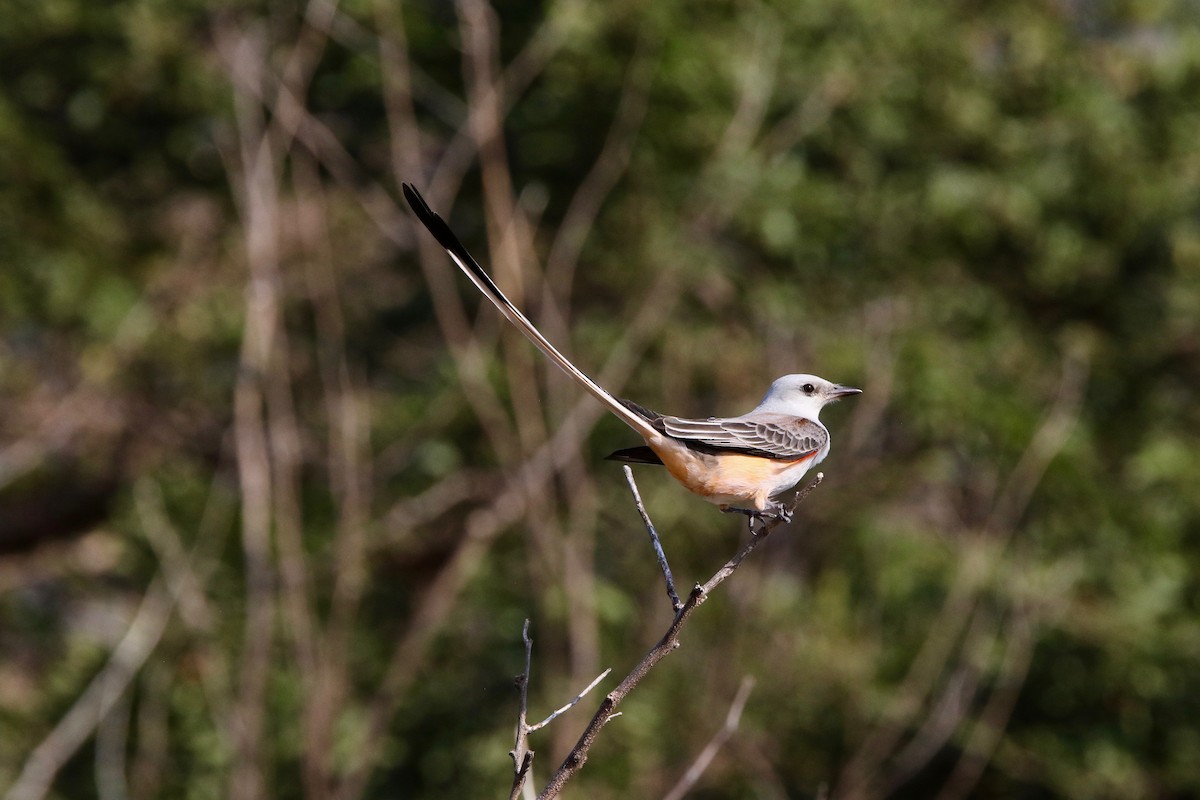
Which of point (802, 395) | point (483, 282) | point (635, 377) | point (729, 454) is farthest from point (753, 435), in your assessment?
point (635, 377)

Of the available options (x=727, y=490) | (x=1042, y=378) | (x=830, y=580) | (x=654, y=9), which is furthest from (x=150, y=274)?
(x=727, y=490)

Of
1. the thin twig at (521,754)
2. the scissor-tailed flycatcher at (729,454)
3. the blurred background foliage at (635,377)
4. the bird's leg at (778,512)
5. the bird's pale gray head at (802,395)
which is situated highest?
the blurred background foliage at (635,377)

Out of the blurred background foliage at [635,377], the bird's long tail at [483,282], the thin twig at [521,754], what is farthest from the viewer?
the blurred background foliage at [635,377]

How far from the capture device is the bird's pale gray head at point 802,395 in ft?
13.0

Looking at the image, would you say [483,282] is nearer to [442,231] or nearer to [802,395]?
[442,231]

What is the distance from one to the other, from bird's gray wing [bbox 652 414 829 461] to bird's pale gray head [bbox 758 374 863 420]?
38cm

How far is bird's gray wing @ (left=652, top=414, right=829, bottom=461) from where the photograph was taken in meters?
3.11

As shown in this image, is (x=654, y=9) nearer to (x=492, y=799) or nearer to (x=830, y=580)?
(x=830, y=580)

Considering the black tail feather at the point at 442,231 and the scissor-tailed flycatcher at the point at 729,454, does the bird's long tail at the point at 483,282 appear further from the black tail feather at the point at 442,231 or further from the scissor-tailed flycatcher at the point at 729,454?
the scissor-tailed flycatcher at the point at 729,454

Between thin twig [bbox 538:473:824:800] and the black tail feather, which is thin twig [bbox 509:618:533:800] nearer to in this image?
thin twig [bbox 538:473:824:800]

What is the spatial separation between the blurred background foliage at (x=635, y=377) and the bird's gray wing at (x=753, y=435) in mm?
2749

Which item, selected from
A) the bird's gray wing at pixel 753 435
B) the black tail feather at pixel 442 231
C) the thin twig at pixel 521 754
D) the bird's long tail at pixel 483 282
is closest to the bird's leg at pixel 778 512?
the bird's gray wing at pixel 753 435

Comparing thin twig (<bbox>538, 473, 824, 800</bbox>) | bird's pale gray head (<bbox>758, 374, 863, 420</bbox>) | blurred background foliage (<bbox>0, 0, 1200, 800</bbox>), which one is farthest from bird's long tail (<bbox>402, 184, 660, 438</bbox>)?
blurred background foliage (<bbox>0, 0, 1200, 800</bbox>)

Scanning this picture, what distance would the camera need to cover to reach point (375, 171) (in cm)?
845
